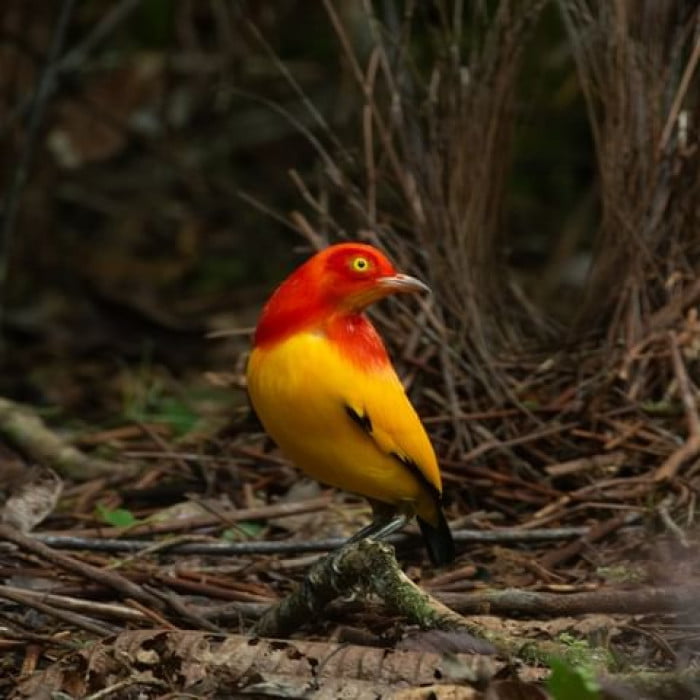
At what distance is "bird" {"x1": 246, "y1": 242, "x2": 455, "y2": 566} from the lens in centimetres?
384

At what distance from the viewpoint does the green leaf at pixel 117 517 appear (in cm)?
472

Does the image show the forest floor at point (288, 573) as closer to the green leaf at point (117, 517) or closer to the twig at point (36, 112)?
the green leaf at point (117, 517)

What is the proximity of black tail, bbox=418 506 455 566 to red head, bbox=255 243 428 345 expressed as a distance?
65cm

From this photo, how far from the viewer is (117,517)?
4.75 m

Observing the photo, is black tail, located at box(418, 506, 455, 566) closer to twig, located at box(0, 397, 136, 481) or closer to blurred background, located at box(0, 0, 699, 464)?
blurred background, located at box(0, 0, 699, 464)

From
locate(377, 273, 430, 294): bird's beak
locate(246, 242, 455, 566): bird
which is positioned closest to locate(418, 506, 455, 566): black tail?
locate(246, 242, 455, 566): bird

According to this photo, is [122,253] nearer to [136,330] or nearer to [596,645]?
[136,330]

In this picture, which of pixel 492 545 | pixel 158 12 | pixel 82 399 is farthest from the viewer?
pixel 158 12

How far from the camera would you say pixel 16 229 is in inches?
315

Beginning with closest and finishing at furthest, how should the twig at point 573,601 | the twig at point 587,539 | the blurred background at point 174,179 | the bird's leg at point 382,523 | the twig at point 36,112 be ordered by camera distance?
the twig at point 573,601, the bird's leg at point 382,523, the twig at point 587,539, the twig at point 36,112, the blurred background at point 174,179

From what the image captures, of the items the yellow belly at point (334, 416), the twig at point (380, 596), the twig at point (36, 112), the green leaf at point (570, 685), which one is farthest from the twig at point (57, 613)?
the twig at point (36, 112)

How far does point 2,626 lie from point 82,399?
2.89m

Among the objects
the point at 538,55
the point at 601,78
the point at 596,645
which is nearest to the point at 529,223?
the point at 538,55

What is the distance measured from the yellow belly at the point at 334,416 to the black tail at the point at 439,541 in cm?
21
